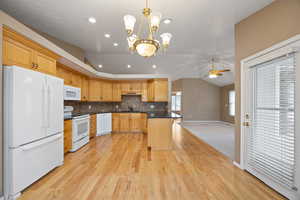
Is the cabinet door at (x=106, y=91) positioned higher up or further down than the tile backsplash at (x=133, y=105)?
higher up

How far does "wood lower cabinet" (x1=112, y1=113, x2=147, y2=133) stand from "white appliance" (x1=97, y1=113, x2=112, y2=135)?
18 cm

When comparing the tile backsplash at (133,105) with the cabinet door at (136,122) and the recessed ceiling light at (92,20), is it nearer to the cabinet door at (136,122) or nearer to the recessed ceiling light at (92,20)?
the cabinet door at (136,122)

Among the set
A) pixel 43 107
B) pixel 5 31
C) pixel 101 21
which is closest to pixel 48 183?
pixel 43 107

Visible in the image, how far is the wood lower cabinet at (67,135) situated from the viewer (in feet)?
10.9

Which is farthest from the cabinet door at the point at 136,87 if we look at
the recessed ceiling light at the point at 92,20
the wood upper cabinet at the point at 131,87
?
the recessed ceiling light at the point at 92,20

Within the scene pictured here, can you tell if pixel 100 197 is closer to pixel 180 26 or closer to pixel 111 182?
pixel 111 182

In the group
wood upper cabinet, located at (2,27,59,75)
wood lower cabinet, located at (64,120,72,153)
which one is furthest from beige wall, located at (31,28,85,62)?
wood lower cabinet, located at (64,120,72,153)

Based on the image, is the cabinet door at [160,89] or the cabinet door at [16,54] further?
the cabinet door at [160,89]

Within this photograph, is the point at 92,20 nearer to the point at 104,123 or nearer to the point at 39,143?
the point at 39,143

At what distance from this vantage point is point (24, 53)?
208cm

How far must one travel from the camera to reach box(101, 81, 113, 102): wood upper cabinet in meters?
5.86

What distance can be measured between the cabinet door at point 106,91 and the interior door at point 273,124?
16.8 ft

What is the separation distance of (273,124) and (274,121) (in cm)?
5

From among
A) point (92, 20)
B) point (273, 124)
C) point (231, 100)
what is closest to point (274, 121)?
point (273, 124)
